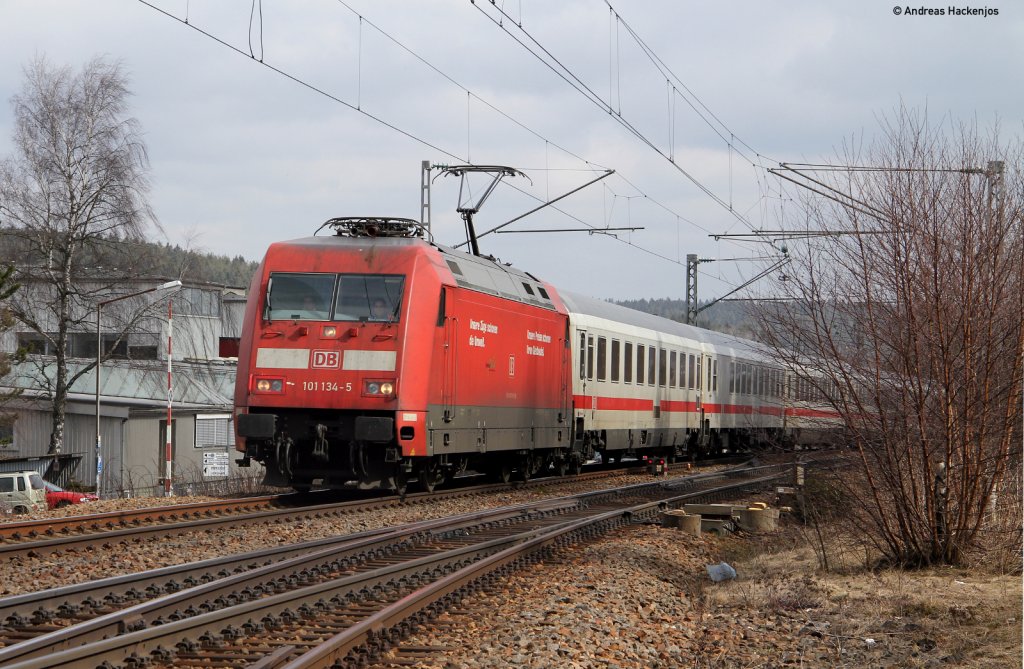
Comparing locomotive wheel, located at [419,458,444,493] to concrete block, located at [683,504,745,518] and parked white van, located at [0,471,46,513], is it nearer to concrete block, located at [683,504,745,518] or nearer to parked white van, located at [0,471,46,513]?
concrete block, located at [683,504,745,518]

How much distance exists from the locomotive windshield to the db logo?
1.55ft

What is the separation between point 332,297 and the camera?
611 inches

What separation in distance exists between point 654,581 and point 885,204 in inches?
163

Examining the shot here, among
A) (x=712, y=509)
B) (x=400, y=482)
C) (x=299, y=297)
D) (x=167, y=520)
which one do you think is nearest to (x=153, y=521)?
(x=167, y=520)

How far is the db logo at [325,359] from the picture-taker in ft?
49.9

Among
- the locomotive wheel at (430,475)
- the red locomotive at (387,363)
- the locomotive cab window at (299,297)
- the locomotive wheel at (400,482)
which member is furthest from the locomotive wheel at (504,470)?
the locomotive cab window at (299,297)

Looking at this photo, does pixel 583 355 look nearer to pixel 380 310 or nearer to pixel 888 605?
pixel 380 310

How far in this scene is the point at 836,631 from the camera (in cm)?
885

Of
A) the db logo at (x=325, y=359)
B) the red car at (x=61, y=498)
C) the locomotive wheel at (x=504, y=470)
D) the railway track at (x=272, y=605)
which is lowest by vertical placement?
the red car at (x=61, y=498)

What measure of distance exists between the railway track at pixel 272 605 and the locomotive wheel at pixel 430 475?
3868 mm

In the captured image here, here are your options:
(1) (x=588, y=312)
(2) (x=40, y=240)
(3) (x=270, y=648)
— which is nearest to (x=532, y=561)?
(3) (x=270, y=648)

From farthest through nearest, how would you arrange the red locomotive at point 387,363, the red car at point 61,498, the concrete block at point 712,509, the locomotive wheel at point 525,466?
the red car at point 61,498, the locomotive wheel at point 525,466, the concrete block at point 712,509, the red locomotive at point 387,363

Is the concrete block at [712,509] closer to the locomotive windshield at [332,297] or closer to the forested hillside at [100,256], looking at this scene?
the locomotive windshield at [332,297]

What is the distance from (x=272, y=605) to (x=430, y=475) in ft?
29.6
